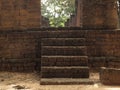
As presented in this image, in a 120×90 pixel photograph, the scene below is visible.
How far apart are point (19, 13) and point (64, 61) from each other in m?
2.10

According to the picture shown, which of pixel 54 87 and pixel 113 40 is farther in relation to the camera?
pixel 113 40

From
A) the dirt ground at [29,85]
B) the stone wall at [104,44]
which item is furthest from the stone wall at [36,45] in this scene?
the dirt ground at [29,85]

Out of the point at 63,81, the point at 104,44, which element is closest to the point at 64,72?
the point at 63,81

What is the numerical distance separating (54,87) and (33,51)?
2.22 meters

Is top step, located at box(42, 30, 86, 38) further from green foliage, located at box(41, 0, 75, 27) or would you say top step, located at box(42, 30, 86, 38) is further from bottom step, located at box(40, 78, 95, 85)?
green foliage, located at box(41, 0, 75, 27)

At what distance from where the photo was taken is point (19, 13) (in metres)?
7.87

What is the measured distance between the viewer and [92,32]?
7.63 metres

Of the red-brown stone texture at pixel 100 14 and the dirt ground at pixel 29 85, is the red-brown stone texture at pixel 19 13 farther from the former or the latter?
the dirt ground at pixel 29 85

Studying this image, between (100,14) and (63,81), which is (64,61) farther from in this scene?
(100,14)

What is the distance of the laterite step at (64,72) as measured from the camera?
6402 millimetres

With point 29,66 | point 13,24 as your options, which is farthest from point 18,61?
point 13,24

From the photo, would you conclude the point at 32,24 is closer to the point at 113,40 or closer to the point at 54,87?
the point at 113,40

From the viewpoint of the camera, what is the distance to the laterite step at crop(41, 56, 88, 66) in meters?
6.66

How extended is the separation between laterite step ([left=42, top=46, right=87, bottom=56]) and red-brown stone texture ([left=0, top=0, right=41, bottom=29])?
4.04 ft
